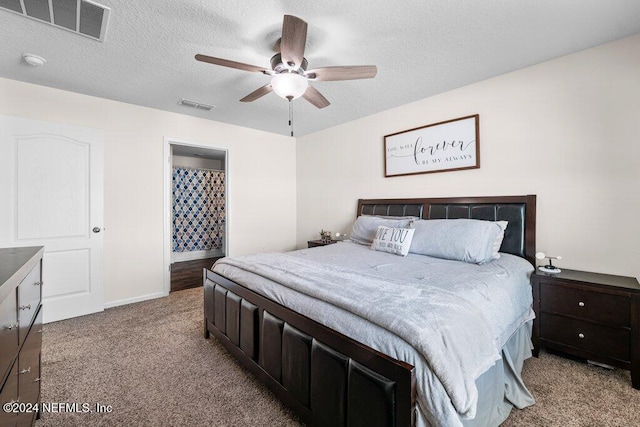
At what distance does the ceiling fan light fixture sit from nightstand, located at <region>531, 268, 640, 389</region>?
239 cm

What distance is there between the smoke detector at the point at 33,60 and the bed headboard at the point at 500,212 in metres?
3.85

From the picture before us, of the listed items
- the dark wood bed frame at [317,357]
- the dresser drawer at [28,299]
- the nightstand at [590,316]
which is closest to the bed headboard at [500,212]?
Answer: the dark wood bed frame at [317,357]

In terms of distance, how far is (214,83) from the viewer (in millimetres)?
2904

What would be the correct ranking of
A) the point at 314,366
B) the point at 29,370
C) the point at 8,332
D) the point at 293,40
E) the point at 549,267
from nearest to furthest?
the point at 8,332 → the point at 29,370 → the point at 314,366 → the point at 293,40 → the point at 549,267

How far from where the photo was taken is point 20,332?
1.12 m

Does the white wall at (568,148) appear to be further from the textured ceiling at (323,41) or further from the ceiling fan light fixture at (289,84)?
the ceiling fan light fixture at (289,84)

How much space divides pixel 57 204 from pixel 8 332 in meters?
2.71

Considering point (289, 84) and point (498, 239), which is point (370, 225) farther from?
point (289, 84)

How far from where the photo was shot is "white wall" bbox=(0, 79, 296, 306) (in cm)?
304

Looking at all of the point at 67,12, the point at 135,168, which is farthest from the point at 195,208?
the point at 67,12

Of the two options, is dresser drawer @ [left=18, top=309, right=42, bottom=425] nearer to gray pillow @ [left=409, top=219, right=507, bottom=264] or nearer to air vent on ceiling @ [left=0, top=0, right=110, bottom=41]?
air vent on ceiling @ [left=0, top=0, right=110, bottom=41]

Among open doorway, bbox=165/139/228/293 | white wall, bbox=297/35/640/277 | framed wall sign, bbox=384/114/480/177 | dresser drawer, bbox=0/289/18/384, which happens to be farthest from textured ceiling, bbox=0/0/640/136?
open doorway, bbox=165/139/228/293

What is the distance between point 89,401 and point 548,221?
3789 millimetres

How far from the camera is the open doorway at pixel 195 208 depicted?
575cm
